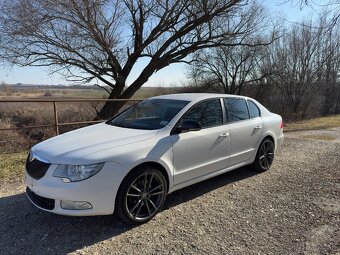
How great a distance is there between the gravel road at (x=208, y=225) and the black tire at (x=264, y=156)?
1.69ft

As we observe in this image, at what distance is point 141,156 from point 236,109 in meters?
2.47

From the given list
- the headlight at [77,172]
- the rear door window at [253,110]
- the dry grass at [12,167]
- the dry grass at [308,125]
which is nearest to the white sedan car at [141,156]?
the headlight at [77,172]

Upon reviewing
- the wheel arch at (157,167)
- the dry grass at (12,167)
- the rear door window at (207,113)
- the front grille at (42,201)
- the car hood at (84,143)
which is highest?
the rear door window at (207,113)

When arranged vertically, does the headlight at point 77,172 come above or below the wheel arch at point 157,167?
above

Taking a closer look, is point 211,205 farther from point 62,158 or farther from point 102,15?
point 102,15

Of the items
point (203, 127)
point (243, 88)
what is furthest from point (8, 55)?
point (243, 88)

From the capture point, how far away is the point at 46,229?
12.6 feet

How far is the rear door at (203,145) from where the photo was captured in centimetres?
445

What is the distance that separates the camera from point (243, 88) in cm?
3303

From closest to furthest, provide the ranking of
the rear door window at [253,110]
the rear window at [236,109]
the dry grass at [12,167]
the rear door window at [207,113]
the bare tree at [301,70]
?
the rear door window at [207,113] → the rear window at [236,109] → the dry grass at [12,167] → the rear door window at [253,110] → the bare tree at [301,70]

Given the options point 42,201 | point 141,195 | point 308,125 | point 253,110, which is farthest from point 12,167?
point 308,125

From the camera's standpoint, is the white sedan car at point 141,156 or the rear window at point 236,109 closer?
the white sedan car at point 141,156

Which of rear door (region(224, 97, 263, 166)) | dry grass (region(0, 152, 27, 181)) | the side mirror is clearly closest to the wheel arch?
the side mirror

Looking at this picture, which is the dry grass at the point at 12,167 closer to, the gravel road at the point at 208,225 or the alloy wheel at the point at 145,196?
the gravel road at the point at 208,225
